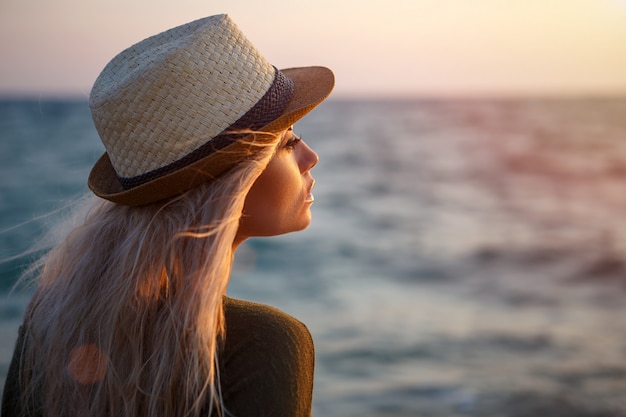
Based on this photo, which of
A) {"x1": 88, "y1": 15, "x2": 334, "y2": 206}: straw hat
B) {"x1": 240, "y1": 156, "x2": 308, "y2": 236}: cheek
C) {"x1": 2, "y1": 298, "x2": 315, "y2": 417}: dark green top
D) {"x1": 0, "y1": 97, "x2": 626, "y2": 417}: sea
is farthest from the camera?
{"x1": 0, "y1": 97, "x2": 626, "y2": 417}: sea

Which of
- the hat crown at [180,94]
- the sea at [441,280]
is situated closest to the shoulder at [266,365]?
the hat crown at [180,94]

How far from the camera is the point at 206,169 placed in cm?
151

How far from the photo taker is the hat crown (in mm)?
1525

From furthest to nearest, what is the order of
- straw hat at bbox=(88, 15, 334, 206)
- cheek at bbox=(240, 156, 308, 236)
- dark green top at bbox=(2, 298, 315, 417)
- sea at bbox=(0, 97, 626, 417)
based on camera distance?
sea at bbox=(0, 97, 626, 417) < cheek at bbox=(240, 156, 308, 236) < straw hat at bbox=(88, 15, 334, 206) < dark green top at bbox=(2, 298, 315, 417)

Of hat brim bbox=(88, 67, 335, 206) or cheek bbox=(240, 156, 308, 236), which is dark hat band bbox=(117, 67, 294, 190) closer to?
hat brim bbox=(88, 67, 335, 206)

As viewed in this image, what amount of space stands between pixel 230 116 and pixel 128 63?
0.98ft

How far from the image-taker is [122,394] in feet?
4.94

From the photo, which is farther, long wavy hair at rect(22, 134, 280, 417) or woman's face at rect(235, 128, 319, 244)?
woman's face at rect(235, 128, 319, 244)

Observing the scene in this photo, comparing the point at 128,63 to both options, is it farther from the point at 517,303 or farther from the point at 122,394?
the point at 517,303

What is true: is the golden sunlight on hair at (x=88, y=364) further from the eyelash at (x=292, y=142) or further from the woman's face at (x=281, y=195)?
the eyelash at (x=292, y=142)

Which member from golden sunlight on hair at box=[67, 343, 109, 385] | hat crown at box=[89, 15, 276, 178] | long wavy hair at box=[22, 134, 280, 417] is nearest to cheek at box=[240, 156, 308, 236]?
long wavy hair at box=[22, 134, 280, 417]

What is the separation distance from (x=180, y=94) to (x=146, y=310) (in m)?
0.46

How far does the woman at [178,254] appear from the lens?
145 cm

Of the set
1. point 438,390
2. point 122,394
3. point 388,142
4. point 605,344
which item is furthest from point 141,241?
point 388,142
